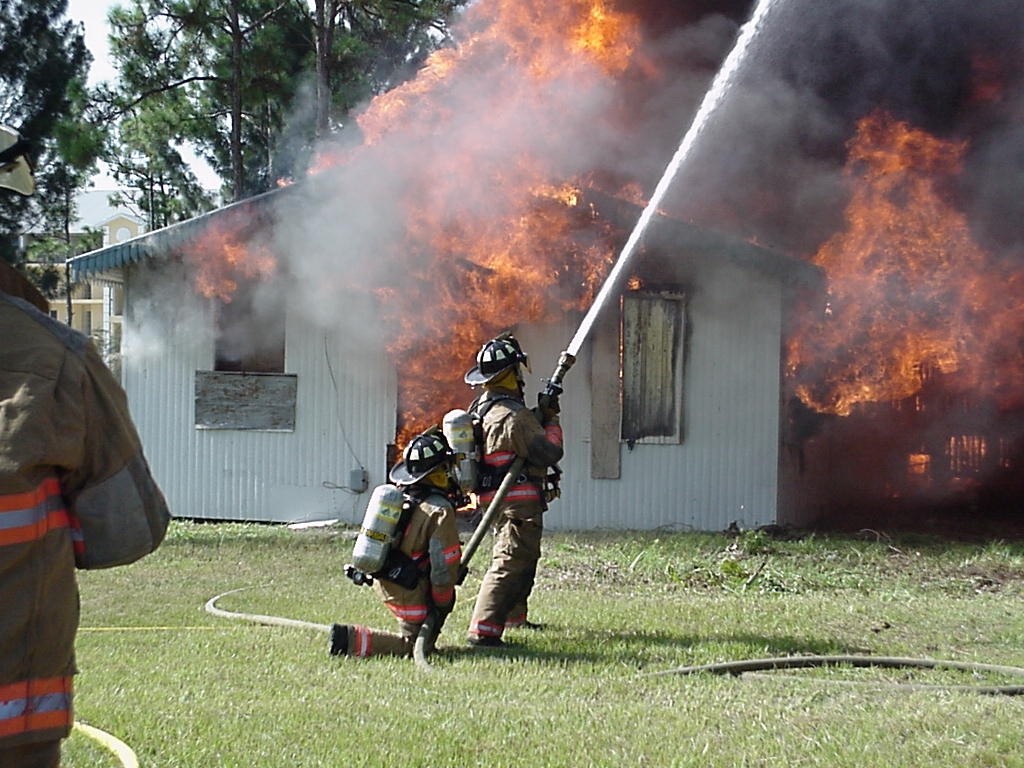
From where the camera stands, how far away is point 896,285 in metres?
16.2

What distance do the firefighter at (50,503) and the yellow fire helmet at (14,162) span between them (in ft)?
0.86

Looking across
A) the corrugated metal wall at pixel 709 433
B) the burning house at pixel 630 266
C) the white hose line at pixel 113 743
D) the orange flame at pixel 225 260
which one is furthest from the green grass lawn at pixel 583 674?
the orange flame at pixel 225 260

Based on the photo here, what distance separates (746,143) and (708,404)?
5084 millimetres

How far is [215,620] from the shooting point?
8.04 m

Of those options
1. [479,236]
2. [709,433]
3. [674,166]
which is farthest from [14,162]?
[709,433]

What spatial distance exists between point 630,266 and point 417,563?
315 inches

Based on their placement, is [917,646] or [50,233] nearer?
[917,646]

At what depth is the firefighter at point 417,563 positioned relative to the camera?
6.48m

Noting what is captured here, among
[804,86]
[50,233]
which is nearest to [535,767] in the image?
[804,86]

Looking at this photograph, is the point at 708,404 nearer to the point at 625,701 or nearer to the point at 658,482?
the point at 658,482

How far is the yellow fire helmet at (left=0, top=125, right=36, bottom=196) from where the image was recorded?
105 inches

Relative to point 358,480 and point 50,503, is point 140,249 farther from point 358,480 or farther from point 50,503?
point 50,503

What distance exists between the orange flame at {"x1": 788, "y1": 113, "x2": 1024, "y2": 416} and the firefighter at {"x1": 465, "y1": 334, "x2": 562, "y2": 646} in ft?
27.7

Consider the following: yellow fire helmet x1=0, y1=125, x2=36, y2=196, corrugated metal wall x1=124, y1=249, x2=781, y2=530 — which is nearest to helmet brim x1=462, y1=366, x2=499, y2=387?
yellow fire helmet x1=0, y1=125, x2=36, y2=196
